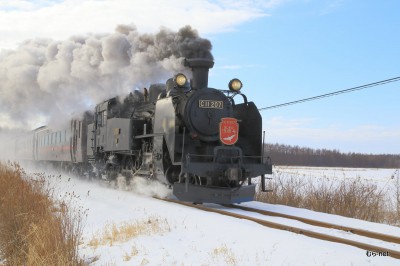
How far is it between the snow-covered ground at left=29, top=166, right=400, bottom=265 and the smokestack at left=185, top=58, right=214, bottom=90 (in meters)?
3.27

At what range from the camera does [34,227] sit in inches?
268

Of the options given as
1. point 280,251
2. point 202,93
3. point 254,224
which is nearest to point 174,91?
point 202,93

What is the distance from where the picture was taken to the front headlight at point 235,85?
432 inches

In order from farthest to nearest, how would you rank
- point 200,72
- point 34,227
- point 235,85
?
point 235,85 < point 200,72 < point 34,227

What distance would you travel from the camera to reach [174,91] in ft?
35.0

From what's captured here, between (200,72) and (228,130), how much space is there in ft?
5.55

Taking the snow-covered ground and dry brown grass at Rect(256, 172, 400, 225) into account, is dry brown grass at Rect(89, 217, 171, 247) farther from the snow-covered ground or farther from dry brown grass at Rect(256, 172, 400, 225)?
dry brown grass at Rect(256, 172, 400, 225)

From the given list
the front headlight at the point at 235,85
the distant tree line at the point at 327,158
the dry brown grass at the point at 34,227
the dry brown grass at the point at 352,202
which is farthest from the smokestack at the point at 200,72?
the distant tree line at the point at 327,158

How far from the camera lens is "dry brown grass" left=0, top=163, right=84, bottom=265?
19.6 feet

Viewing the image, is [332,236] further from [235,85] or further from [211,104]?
[235,85]

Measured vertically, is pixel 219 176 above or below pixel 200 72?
below

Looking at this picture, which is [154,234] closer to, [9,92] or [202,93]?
[202,93]
